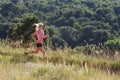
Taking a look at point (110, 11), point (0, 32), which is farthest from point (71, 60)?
point (110, 11)

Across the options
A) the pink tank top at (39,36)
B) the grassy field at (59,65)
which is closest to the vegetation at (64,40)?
the grassy field at (59,65)

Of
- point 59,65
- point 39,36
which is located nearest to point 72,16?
point 39,36

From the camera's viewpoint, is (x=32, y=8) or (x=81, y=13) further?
(x=32, y=8)

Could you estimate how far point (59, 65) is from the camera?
617 cm

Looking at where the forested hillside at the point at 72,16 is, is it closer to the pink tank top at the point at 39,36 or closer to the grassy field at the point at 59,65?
the pink tank top at the point at 39,36

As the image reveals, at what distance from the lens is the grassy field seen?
5.31m

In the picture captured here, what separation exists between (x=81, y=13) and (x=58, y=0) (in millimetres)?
25259

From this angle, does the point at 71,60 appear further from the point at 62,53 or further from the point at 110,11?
the point at 110,11

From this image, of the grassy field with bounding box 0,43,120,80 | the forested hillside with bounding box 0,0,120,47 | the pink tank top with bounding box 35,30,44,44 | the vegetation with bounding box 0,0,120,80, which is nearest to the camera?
the grassy field with bounding box 0,43,120,80

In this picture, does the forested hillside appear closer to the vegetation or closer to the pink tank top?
the vegetation

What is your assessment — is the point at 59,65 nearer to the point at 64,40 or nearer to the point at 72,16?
the point at 64,40

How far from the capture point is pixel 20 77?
192 inches

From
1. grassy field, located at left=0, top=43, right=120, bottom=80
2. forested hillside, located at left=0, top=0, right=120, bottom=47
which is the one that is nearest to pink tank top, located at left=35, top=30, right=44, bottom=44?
grassy field, located at left=0, top=43, right=120, bottom=80

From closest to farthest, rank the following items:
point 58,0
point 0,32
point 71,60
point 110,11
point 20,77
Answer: point 20,77
point 71,60
point 0,32
point 110,11
point 58,0
